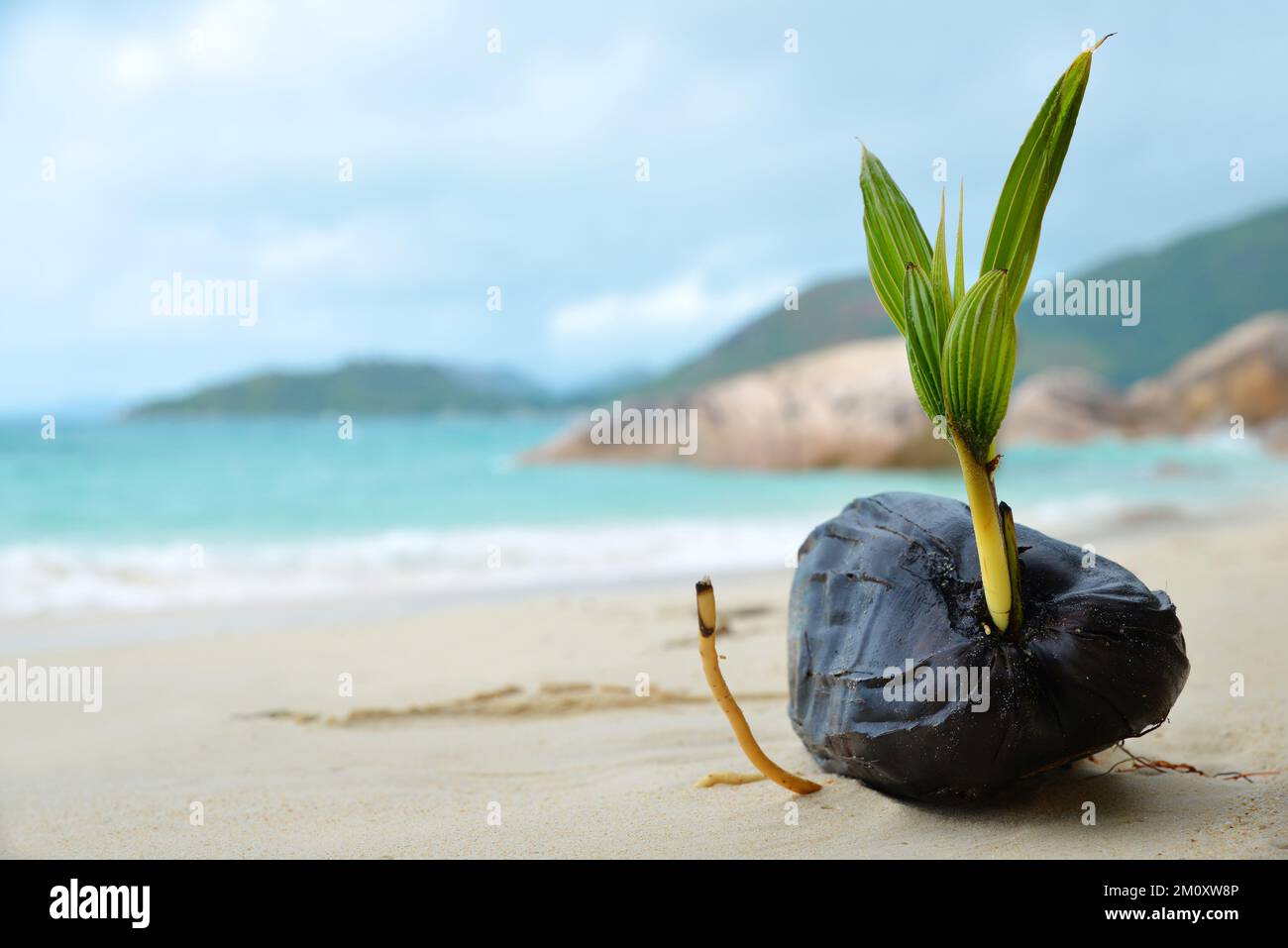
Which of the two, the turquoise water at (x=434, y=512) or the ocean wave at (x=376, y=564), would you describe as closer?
the ocean wave at (x=376, y=564)

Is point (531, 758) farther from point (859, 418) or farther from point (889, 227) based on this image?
point (859, 418)

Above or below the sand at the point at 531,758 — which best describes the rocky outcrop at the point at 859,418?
above

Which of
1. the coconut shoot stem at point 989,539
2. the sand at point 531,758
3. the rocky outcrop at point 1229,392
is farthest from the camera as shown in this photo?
the rocky outcrop at point 1229,392

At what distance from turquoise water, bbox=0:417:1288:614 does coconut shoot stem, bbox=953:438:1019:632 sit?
4.49m

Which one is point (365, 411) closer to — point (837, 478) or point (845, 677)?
point (837, 478)

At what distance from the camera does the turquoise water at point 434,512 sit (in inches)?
253

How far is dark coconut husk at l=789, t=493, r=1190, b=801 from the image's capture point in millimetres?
1719

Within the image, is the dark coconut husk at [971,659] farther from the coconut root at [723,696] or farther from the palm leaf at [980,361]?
the palm leaf at [980,361]

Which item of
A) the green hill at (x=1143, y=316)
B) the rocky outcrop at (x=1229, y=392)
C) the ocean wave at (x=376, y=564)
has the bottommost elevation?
the ocean wave at (x=376, y=564)

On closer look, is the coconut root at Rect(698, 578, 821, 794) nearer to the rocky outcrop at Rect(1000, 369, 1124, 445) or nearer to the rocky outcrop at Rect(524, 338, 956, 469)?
the rocky outcrop at Rect(524, 338, 956, 469)

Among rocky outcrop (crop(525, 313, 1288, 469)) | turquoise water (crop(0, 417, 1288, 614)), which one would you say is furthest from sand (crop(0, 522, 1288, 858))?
rocky outcrop (crop(525, 313, 1288, 469))

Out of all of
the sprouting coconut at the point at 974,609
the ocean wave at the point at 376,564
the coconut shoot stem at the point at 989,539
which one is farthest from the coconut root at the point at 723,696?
the ocean wave at the point at 376,564

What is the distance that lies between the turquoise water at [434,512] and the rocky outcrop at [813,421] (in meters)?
0.38

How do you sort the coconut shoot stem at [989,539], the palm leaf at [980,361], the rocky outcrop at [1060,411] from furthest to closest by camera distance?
the rocky outcrop at [1060,411], the coconut shoot stem at [989,539], the palm leaf at [980,361]
